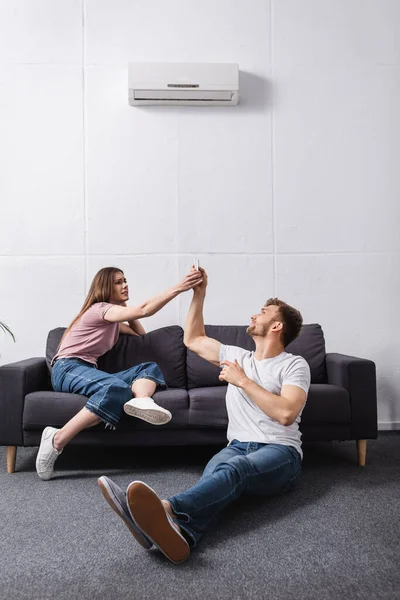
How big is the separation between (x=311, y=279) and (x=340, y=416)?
1.34m

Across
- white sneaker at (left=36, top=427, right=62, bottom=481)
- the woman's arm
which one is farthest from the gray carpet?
the woman's arm

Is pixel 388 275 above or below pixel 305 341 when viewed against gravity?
above

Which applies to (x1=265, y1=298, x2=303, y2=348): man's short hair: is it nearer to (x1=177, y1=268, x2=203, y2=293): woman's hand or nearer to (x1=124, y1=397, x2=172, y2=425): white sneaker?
(x1=177, y1=268, x2=203, y2=293): woman's hand

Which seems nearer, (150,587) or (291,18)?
(150,587)

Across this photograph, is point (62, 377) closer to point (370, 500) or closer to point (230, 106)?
point (370, 500)

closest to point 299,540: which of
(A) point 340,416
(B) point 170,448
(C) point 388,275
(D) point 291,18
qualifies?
(A) point 340,416

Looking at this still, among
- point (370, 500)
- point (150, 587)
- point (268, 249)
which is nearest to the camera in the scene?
point (150, 587)

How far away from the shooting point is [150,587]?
5.07 feet

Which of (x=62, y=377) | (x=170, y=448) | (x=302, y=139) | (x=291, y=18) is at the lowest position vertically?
(x=170, y=448)

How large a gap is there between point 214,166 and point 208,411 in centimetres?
196

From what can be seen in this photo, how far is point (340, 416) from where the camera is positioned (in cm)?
285

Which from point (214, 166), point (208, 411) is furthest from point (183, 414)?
point (214, 166)

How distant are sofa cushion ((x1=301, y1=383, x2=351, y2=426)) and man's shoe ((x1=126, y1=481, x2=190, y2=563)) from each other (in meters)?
1.31

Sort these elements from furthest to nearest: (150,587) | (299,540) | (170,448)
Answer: (170,448), (299,540), (150,587)
